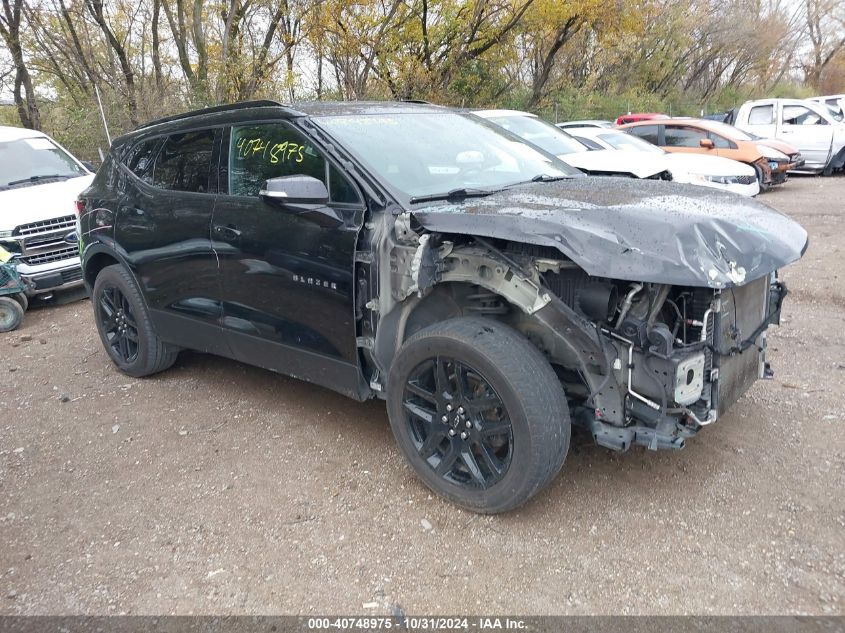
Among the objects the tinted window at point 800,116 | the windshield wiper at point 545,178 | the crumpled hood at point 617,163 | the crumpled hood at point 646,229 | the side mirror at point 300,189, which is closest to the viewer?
the crumpled hood at point 646,229

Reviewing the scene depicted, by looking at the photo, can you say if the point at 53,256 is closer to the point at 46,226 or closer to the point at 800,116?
the point at 46,226

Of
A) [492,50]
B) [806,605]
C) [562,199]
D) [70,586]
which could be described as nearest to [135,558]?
[70,586]

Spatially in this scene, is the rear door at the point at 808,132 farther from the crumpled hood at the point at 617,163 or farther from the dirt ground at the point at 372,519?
the dirt ground at the point at 372,519

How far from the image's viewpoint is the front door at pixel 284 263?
3.42m

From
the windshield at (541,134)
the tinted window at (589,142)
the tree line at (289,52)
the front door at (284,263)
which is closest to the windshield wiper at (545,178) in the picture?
the front door at (284,263)

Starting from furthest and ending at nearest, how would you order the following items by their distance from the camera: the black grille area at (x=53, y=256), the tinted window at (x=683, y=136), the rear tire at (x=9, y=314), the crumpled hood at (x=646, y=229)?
the tinted window at (x=683, y=136)
the black grille area at (x=53, y=256)
the rear tire at (x=9, y=314)
the crumpled hood at (x=646, y=229)

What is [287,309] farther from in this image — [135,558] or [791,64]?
[791,64]

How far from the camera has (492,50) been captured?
21.2 meters

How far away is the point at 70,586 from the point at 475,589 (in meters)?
1.68

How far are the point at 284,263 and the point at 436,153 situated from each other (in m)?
1.05

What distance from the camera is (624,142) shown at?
37.4 feet

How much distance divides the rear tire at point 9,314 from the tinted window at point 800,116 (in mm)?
16221

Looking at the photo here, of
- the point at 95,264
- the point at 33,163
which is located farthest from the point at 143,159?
the point at 33,163

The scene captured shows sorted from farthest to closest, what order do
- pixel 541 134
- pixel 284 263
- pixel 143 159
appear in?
pixel 541 134, pixel 143 159, pixel 284 263
